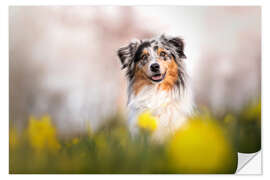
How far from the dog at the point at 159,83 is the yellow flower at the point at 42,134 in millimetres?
765

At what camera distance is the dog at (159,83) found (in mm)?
2727

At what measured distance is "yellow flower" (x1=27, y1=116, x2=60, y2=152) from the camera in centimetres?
279

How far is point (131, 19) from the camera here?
9.26 ft

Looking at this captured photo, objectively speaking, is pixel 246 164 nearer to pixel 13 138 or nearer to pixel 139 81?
pixel 139 81

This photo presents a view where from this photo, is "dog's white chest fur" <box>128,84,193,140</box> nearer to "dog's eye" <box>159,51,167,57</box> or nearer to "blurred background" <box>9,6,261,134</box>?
"blurred background" <box>9,6,261,134</box>

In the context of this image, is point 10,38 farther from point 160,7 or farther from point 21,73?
point 160,7

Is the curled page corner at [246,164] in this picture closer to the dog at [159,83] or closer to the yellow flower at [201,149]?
the yellow flower at [201,149]

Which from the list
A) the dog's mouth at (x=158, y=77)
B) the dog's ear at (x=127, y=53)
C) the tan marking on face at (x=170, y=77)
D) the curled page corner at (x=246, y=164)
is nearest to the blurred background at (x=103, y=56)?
the dog's ear at (x=127, y=53)

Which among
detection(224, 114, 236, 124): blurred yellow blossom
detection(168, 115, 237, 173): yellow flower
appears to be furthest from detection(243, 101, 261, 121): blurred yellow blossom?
detection(168, 115, 237, 173): yellow flower

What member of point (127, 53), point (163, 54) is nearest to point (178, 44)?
point (163, 54)

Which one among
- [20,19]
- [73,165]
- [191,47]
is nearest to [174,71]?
[191,47]

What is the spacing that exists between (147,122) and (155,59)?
0.61 meters

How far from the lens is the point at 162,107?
2748 millimetres
